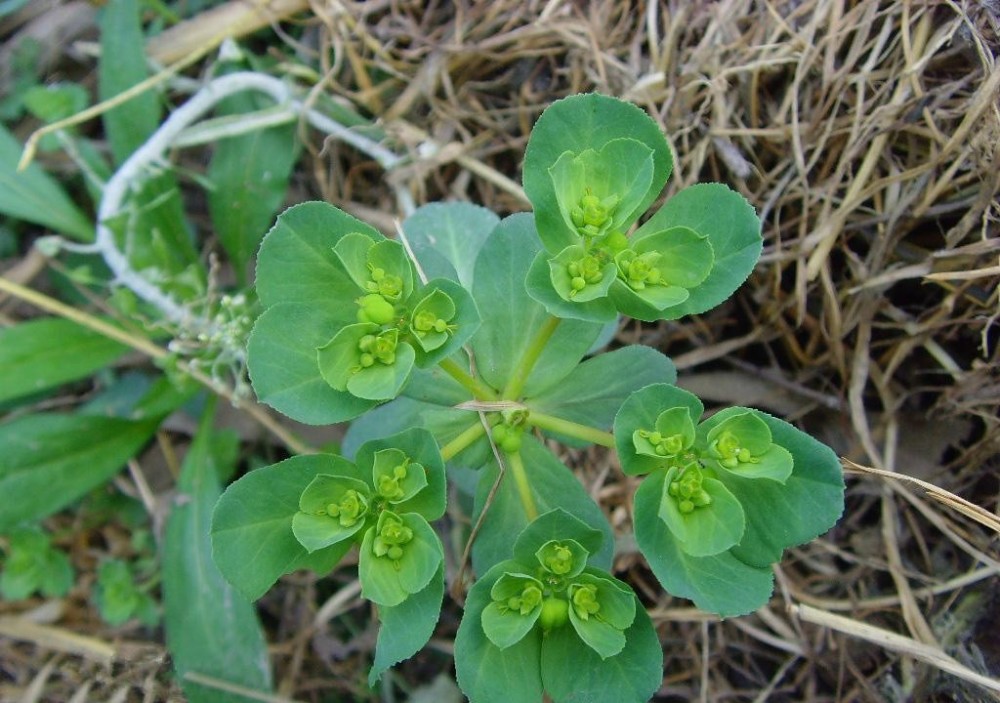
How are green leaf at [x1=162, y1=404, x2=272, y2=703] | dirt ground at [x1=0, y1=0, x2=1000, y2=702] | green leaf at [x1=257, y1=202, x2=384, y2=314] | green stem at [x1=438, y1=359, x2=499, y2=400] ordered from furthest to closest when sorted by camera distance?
green leaf at [x1=162, y1=404, x2=272, y2=703] → dirt ground at [x1=0, y1=0, x2=1000, y2=702] → green stem at [x1=438, y1=359, x2=499, y2=400] → green leaf at [x1=257, y1=202, x2=384, y2=314]

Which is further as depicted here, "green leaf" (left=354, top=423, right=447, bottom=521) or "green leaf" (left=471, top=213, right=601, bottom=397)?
"green leaf" (left=471, top=213, right=601, bottom=397)

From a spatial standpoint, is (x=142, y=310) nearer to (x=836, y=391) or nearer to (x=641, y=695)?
(x=641, y=695)

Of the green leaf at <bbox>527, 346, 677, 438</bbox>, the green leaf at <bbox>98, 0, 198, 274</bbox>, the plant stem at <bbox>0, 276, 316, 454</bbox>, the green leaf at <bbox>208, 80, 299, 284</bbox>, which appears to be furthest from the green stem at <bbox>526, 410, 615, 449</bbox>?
the green leaf at <bbox>98, 0, 198, 274</bbox>

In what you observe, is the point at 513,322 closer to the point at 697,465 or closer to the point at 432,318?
the point at 432,318

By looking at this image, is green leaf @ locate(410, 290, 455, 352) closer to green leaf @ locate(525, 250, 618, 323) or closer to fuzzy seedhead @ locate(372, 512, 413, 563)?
green leaf @ locate(525, 250, 618, 323)

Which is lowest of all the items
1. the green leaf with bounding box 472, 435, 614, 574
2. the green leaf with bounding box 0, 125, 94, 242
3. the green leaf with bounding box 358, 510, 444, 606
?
the green leaf with bounding box 472, 435, 614, 574

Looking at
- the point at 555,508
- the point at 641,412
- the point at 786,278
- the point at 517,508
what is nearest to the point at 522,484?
the point at 517,508

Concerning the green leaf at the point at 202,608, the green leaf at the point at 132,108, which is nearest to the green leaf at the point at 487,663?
the green leaf at the point at 202,608

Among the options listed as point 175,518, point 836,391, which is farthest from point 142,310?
point 836,391
